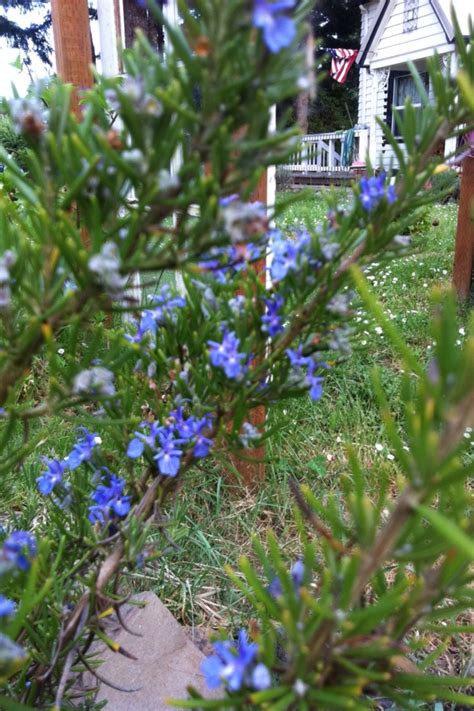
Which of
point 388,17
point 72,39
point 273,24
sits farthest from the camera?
point 388,17

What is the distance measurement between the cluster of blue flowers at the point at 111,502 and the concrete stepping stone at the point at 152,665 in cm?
56

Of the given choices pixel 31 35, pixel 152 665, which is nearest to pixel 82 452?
pixel 152 665

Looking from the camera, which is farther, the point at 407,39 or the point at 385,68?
the point at 385,68

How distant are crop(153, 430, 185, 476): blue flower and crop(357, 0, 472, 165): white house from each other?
10.5m

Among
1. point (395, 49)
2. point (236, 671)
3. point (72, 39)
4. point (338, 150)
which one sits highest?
point (395, 49)

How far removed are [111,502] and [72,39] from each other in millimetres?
2758

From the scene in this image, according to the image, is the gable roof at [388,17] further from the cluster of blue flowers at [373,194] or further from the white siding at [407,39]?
the cluster of blue flowers at [373,194]

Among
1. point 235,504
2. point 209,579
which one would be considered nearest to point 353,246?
point 209,579

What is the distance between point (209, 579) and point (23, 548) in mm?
1171

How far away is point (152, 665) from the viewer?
1428 millimetres

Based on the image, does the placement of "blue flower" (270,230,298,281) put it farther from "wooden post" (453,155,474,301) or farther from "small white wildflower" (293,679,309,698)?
"wooden post" (453,155,474,301)

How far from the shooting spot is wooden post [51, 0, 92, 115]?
2.85 m

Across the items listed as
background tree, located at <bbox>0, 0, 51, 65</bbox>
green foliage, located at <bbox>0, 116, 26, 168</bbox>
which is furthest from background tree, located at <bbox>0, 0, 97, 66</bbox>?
green foliage, located at <bbox>0, 116, 26, 168</bbox>

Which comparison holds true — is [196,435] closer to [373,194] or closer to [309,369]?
[309,369]
